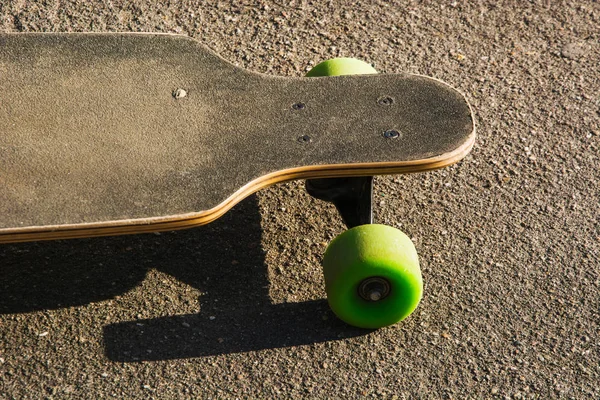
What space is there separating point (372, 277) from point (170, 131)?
885 mm

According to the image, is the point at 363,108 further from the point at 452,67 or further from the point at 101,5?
the point at 101,5

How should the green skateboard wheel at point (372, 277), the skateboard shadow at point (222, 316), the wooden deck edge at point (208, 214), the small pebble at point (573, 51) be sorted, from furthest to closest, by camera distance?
the small pebble at point (573, 51), the skateboard shadow at point (222, 316), the green skateboard wheel at point (372, 277), the wooden deck edge at point (208, 214)

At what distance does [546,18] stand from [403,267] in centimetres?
222

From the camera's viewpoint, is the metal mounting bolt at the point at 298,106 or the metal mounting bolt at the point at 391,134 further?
the metal mounting bolt at the point at 298,106

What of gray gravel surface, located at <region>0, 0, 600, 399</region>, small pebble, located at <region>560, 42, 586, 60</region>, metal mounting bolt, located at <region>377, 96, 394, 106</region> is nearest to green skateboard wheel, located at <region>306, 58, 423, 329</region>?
gray gravel surface, located at <region>0, 0, 600, 399</region>

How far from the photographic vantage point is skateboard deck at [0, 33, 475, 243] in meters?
2.73

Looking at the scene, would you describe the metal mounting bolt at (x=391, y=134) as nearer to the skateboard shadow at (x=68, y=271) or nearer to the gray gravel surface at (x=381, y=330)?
the gray gravel surface at (x=381, y=330)

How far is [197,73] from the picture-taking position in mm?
3307

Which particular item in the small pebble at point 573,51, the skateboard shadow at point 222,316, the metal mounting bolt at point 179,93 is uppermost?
the metal mounting bolt at point 179,93

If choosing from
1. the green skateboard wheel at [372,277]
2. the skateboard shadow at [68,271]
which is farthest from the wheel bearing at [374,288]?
the skateboard shadow at [68,271]

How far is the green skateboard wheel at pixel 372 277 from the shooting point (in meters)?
2.80

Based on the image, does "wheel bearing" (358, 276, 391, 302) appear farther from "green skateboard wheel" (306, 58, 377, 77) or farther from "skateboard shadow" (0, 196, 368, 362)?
"green skateboard wheel" (306, 58, 377, 77)

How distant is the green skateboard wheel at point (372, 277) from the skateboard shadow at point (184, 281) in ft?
0.41

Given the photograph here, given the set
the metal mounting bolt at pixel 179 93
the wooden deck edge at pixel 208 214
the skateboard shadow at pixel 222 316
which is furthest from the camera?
the metal mounting bolt at pixel 179 93
